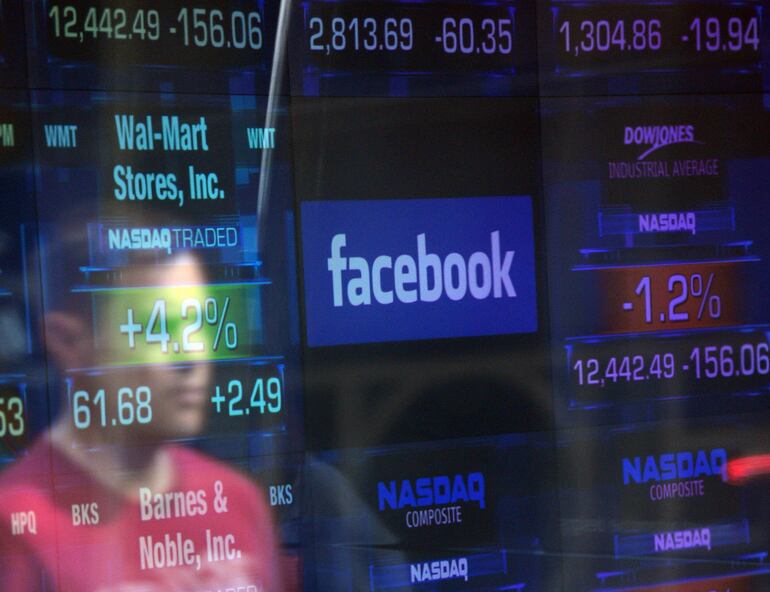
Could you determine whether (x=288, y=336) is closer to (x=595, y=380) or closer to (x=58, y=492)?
(x=58, y=492)

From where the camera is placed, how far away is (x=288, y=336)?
2.71m

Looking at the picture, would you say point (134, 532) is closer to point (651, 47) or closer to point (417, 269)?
→ point (417, 269)

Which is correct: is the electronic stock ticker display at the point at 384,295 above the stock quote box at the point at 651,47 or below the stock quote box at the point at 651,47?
below

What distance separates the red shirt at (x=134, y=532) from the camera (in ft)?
8.23

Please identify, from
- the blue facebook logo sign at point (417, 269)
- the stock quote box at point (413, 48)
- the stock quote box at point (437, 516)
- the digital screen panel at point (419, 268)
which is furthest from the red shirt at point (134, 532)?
the stock quote box at point (413, 48)

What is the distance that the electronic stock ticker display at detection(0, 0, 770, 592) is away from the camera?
255 centimetres

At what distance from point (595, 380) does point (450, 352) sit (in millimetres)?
391

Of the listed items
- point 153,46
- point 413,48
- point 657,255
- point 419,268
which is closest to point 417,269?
point 419,268

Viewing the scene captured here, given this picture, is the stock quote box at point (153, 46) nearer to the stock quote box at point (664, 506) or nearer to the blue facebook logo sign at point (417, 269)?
the blue facebook logo sign at point (417, 269)

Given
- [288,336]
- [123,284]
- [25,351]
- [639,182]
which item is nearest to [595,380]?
[639,182]

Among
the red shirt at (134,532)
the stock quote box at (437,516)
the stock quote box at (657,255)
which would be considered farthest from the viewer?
the stock quote box at (657,255)

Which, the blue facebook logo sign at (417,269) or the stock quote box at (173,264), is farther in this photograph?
the blue facebook logo sign at (417,269)

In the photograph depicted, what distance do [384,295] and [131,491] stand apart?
2.40 ft

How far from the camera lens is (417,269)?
2.80m
